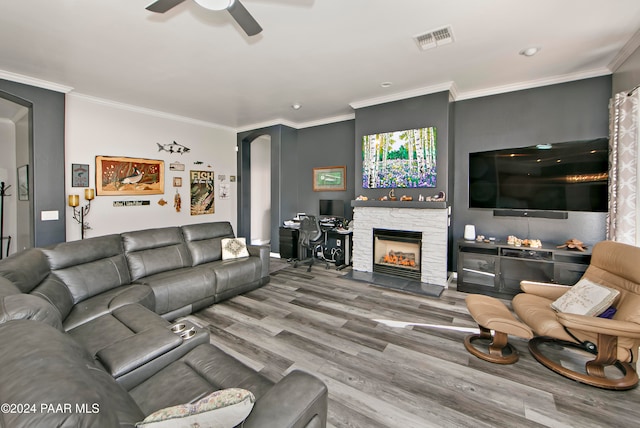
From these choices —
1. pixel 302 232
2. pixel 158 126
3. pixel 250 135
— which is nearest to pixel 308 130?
pixel 250 135

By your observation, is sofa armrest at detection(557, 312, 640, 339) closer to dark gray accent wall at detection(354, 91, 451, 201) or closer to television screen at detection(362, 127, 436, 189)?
dark gray accent wall at detection(354, 91, 451, 201)

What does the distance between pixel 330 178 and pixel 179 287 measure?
361 cm

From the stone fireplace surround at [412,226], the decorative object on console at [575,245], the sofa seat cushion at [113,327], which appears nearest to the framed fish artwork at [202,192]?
the stone fireplace surround at [412,226]

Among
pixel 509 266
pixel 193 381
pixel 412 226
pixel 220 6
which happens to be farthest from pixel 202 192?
pixel 509 266

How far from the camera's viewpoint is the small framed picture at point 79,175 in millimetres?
4137

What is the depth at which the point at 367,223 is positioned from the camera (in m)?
4.59

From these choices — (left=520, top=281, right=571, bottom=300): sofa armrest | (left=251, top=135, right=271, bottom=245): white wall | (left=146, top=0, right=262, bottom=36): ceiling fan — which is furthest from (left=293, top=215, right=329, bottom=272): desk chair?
(left=146, top=0, right=262, bottom=36): ceiling fan

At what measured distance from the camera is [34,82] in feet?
11.8

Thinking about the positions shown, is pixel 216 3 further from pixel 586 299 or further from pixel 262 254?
pixel 586 299

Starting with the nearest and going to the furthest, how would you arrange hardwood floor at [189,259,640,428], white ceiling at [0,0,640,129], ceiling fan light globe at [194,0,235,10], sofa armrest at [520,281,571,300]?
hardwood floor at [189,259,640,428], ceiling fan light globe at [194,0,235,10], white ceiling at [0,0,640,129], sofa armrest at [520,281,571,300]

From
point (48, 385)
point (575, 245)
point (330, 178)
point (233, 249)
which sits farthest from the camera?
point (330, 178)

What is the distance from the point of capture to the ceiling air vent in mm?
2604

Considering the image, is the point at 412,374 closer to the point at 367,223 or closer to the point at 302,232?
the point at 367,223

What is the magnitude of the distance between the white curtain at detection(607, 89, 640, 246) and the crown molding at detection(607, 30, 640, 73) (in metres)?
0.47
